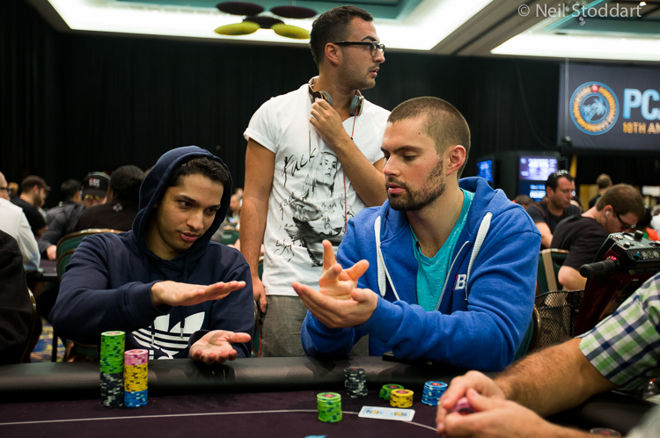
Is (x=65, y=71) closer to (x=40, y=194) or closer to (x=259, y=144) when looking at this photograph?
(x=40, y=194)

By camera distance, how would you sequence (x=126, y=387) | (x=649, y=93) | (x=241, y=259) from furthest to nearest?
(x=649, y=93)
(x=241, y=259)
(x=126, y=387)

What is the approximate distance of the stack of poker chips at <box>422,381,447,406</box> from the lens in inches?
40.7

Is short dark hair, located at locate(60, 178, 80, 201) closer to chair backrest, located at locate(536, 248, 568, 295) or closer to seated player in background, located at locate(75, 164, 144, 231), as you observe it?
seated player in background, located at locate(75, 164, 144, 231)

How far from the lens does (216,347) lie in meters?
1.19

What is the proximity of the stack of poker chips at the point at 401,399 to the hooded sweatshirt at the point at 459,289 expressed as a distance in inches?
6.2

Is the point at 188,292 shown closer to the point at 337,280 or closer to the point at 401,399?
the point at 337,280

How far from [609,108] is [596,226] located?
6731 millimetres

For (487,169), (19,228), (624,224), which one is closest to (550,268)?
(624,224)

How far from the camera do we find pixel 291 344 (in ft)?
5.79

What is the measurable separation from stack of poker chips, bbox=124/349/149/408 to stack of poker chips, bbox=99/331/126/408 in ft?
0.04

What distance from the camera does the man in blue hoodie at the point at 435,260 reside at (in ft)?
3.96

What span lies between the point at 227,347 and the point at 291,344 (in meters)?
0.61

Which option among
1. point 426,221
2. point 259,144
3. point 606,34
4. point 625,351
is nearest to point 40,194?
point 259,144

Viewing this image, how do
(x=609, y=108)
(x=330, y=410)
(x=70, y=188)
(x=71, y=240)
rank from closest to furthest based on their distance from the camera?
(x=330, y=410) < (x=71, y=240) < (x=70, y=188) < (x=609, y=108)
